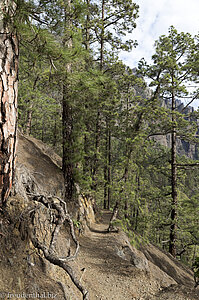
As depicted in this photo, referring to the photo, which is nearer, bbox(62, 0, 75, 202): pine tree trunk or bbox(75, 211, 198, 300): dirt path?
bbox(75, 211, 198, 300): dirt path

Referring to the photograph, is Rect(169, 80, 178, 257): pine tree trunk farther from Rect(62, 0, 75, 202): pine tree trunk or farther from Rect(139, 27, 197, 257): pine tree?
Rect(62, 0, 75, 202): pine tree trunk

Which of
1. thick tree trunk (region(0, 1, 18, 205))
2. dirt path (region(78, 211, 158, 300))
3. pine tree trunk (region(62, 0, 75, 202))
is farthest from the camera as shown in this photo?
pine tree trunk (region(62, 0, 75, 202))

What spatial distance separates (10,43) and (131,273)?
5440 mm

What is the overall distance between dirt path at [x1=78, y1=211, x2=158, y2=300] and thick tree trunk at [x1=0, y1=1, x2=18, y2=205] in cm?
285

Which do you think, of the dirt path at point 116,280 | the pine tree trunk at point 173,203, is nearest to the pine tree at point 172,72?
the pine tree trunk at point 173,203

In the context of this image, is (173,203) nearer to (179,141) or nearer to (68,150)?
(68,150)

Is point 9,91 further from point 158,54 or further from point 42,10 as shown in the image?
point 158,54

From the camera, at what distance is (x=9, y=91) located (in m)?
2.32

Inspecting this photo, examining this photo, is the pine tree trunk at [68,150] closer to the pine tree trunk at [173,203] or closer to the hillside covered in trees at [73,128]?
the hillside covered in trees at [73,128]

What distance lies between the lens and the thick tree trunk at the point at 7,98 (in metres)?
2.19

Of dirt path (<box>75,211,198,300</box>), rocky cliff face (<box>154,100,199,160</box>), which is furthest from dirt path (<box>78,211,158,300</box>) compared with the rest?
rocky cliff face (<box>154,100,199,160</box>)

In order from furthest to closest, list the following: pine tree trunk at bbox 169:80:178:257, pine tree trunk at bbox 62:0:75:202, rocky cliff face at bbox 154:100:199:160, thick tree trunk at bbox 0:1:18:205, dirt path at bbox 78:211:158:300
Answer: rocky cliff face at bbox 154:100:199:160 → pine tree trunk at bbox 169:80:178:257 → pine tree trunk at bbox 62:0:75:202 → dirt path at bbox 78:211:158:300 → thick tree trunk at bbox 0:1:18:205

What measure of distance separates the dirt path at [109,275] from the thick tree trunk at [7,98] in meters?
2.85

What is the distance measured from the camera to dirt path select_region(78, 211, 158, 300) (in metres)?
3.69
